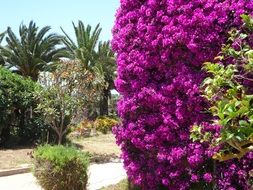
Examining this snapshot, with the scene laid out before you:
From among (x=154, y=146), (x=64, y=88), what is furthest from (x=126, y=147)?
(x=64, y=88)

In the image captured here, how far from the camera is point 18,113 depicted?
19.7m

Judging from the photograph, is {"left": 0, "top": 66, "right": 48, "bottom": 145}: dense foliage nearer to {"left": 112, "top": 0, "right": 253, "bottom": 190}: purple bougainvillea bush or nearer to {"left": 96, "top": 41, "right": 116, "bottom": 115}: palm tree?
{"left": 112, "top": 0, "right": 253, "bottom": 190}: purple bougainvillea bush

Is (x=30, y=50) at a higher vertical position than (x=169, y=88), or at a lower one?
higher

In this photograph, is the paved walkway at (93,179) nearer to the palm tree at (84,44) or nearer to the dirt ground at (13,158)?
the dirt ground at (13,158)

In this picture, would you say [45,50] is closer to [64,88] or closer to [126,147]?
[64,88]

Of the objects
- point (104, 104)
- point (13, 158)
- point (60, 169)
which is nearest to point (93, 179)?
point (60, 169)

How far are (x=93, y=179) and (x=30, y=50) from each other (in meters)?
25.8

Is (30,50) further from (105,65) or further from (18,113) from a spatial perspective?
(18,113)

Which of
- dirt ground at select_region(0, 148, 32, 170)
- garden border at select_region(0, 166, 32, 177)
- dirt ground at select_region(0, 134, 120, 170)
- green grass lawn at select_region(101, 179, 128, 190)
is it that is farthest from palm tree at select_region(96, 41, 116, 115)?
green grass lawn at select_region(101, 179, 128, 190)

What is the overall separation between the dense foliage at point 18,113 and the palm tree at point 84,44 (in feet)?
53.8

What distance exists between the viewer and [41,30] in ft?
122

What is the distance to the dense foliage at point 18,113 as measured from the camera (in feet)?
60.0

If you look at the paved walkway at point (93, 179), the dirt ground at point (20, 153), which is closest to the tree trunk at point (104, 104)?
the dirt ground at point (20, 153)

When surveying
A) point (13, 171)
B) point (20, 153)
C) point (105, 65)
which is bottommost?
point (13, 171)
